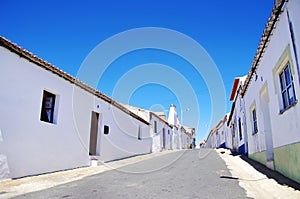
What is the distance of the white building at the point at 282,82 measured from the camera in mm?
5023

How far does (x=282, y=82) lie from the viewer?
641cm

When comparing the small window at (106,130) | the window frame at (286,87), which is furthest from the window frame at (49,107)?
the window frame at (286,87)

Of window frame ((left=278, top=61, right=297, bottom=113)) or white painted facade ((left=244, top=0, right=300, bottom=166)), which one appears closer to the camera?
white painted facade ((left=244, top=0, right=300, bottom=166))

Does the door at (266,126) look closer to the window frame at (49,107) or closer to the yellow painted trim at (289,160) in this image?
the yellow painted trim at (289,160)

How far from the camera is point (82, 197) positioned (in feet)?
15.3

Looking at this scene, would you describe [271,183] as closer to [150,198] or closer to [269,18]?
[150,198]

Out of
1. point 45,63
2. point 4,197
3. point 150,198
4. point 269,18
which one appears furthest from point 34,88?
point 269,18

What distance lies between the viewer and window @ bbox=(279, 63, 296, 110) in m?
5.68

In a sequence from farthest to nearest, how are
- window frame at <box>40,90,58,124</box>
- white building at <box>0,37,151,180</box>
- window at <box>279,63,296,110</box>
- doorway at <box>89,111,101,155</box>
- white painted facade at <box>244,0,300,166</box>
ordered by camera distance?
doorway at <box>89,111,101,155</box> → window frame at <box>40,90,58,124</box> → white building at <box>0,37,151,180</box> → window at <box>279,63,296,110</box> → white painted facade at <box>244,0,300,166</box>

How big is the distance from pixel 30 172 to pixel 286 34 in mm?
7510

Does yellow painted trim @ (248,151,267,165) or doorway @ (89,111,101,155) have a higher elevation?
doorway @ (89,111,101,155)

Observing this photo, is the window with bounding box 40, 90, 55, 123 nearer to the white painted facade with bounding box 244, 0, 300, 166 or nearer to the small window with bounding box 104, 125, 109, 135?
the small window with bounding box 104, 125, 109, 135

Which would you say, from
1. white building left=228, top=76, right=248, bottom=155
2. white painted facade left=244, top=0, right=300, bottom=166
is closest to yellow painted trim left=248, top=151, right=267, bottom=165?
white painted facade left=244, top=0, right=300, bottom=166

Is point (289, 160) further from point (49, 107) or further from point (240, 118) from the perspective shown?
point (240, 118)
